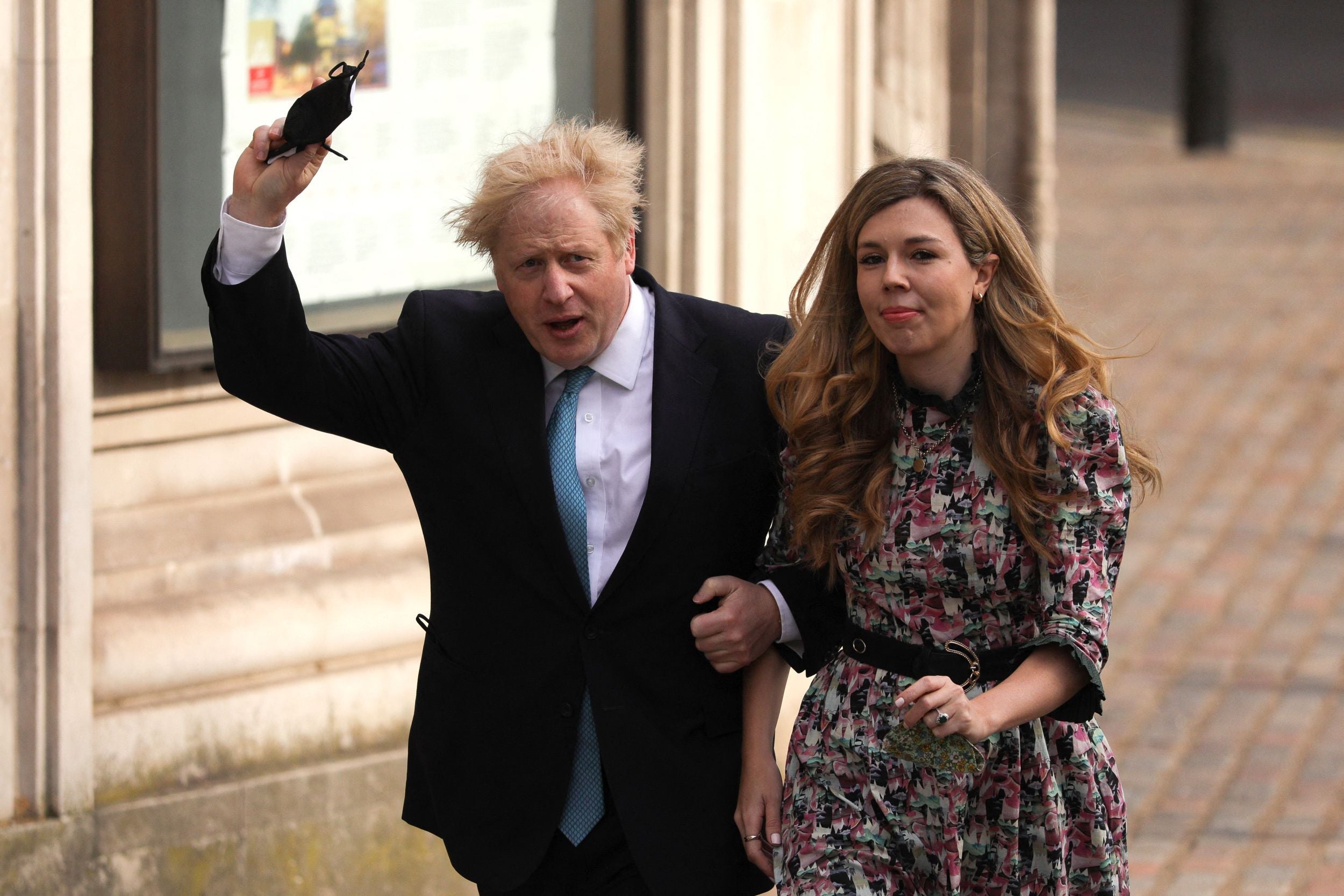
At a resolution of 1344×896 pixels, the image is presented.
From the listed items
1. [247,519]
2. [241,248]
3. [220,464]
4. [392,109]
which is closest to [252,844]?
[247,519]

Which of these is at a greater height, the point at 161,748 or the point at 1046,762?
the point at 1046,762

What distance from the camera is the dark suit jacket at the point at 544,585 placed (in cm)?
330

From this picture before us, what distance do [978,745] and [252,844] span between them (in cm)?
236

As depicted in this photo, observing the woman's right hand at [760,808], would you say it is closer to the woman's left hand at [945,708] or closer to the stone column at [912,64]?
the woman's left hand at [945,708]

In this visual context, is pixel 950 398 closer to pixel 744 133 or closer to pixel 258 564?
pixel 258 564

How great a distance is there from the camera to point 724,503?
132 inches

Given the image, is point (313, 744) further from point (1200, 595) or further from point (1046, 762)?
point (1200, 595)

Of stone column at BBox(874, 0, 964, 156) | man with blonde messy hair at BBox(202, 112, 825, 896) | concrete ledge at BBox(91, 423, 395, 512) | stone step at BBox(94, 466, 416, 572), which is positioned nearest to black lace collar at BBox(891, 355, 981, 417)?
A: man with blonde messy hair at BBox(202, 112, 825, 896)

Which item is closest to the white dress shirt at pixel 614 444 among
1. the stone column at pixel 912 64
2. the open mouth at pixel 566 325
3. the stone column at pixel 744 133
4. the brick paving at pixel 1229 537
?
the open mouth at pixel 566 325

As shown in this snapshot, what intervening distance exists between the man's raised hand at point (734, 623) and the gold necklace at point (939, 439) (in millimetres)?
367

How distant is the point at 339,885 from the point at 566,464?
217cm

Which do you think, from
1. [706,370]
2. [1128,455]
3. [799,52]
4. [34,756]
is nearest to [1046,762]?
[1128,455]

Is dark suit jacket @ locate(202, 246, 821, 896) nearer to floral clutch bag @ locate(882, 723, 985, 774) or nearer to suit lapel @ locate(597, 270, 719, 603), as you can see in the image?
suit lapel @ locate(597, 270, 719, 603)

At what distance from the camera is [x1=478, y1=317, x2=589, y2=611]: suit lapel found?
10.7ft
